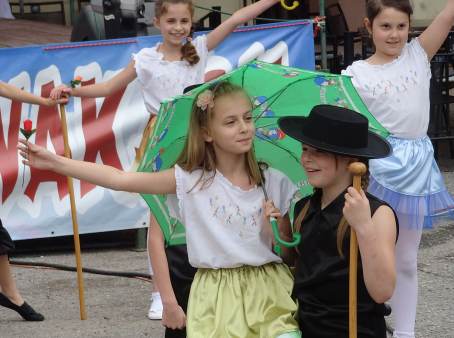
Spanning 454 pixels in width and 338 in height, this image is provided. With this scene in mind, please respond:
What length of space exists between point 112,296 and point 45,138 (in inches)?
55.8

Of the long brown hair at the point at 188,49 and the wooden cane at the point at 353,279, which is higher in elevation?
the long brown hair at the point at 188,49

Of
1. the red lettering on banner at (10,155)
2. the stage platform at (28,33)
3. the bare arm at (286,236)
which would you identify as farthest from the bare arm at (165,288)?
the stage platform at (28,33)

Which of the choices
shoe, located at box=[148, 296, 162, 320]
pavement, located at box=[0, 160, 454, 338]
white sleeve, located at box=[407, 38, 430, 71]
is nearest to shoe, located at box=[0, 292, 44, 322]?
pavement, located at box=[0, 160, 454, 338]

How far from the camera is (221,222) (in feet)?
12.2

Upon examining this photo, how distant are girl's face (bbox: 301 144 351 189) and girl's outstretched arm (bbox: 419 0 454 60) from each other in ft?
5.41

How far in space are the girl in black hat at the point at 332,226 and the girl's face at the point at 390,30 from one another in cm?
135

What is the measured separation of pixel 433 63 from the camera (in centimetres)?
916

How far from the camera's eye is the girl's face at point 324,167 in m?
3.45

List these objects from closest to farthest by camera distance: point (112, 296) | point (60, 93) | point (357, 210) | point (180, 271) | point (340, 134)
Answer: point (357, 210)
point (340, 134)
point (180, 271)
point (60, 93)
point (112, 296)

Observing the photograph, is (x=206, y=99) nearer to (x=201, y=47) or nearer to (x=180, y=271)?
(x=180, y=271)

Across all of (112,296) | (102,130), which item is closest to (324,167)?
(112,296)

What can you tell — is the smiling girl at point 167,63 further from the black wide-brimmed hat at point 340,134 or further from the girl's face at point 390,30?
the black wide-brimmed hat at point 340,134

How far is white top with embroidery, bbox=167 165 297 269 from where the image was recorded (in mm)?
3678

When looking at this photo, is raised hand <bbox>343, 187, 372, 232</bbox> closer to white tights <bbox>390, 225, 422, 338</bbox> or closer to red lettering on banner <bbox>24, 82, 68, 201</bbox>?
white tights <bbox>390, 225, 422, 338</bbox>
